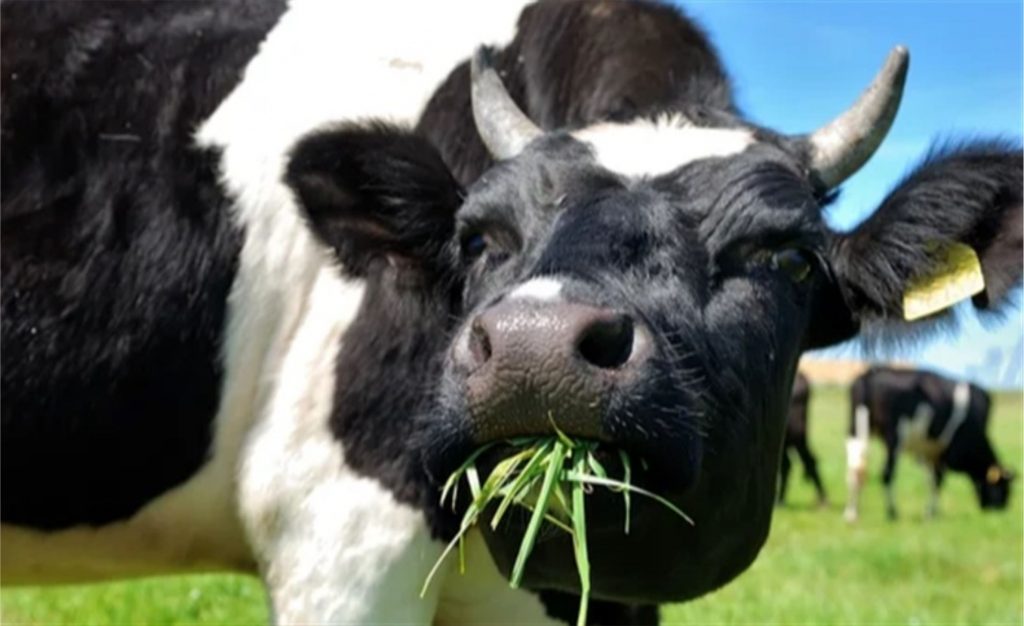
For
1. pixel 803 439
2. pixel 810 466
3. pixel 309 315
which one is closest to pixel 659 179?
pixel 309 315

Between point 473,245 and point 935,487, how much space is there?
22.1m

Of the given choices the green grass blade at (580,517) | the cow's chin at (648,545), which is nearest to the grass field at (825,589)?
the cow's chin at (648,545)

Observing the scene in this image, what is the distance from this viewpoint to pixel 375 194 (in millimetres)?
4617

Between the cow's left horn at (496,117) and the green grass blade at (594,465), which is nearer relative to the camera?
the green grass blade at (594,465)

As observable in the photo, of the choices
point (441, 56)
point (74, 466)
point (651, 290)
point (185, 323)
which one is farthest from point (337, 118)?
point (651, 290)

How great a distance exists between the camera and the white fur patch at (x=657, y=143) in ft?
13.0

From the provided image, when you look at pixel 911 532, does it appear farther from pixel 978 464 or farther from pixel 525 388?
pixel 525 388

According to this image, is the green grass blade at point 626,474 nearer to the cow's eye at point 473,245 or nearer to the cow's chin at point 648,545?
the cow's chin at point 648,545

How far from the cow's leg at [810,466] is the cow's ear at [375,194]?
2002 cm

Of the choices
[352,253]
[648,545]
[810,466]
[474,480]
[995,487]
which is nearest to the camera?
[474,480]

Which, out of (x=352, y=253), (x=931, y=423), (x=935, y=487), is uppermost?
(x=352, y=253)

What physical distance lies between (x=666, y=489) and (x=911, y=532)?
15529mm

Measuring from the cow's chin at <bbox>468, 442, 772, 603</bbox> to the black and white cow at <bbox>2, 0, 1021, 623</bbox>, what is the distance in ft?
0.04

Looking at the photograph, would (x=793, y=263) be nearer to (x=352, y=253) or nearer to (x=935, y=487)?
(x=352, y=253)
